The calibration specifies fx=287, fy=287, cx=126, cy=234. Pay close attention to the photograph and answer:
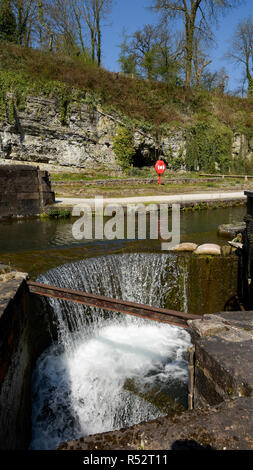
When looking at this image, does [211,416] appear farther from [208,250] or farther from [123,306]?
[208,250]

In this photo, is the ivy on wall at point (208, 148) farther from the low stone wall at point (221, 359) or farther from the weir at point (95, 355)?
the low stone wall at point (221, 359)

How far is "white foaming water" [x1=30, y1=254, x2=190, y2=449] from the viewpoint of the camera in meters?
4.38

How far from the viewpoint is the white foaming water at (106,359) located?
4.38 m

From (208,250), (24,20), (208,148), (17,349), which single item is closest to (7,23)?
(24,20)

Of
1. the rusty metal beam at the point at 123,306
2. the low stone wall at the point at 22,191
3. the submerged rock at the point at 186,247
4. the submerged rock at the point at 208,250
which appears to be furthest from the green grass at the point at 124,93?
the rusty metal beam at the point at 123,306

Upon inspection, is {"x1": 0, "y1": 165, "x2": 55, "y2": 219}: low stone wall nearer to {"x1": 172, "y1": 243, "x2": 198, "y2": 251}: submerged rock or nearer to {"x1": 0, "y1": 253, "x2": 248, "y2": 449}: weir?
{"x1": 0, "y1": 253, "x2": 248, "y2": 449}: weir

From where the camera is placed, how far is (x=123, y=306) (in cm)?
371

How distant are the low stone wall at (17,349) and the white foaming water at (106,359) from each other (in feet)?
1.06

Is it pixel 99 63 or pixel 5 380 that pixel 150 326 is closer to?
pixel 5 380

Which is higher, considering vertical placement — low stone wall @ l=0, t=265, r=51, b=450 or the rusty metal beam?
the rusty metal beam

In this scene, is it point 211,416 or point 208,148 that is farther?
point 208,148

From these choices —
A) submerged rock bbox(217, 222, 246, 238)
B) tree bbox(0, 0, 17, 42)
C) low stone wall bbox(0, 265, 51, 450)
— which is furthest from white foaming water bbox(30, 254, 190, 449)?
tree bbox(0, 0, 17, 42)

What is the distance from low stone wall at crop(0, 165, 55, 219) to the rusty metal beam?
28.7 ft

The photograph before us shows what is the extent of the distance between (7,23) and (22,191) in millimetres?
23688
